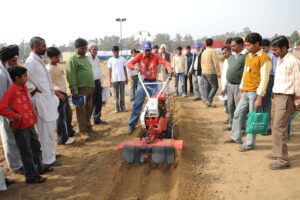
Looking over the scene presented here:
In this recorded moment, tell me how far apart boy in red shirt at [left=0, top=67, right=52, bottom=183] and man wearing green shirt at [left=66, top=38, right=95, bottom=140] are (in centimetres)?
185

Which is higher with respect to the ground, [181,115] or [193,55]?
[193,55]

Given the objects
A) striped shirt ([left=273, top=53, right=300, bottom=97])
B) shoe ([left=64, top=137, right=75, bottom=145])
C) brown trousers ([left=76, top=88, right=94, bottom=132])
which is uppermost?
striped shirt ([left=273, top=53, right=300, bottom=97])

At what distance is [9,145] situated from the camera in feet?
15.3

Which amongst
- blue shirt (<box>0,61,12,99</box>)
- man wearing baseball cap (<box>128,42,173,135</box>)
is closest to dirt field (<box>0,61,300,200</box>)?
man wearing baseball cap (<box>128,42,173,135</box>)

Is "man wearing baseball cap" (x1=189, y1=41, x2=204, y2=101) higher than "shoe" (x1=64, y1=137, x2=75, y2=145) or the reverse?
higher

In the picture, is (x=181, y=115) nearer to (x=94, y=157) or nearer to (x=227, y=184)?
(x=94, y=157)

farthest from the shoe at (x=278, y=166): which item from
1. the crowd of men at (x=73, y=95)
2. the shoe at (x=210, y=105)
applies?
the shoe at (x=210, y=105)

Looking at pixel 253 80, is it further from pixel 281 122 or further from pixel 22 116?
pixel 22 116

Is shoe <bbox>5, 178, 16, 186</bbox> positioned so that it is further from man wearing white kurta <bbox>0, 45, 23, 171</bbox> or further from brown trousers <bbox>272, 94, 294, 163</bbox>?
brown trousers <bbox>272, 94, 294, 163</bbox>

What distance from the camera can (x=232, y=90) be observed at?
629cm

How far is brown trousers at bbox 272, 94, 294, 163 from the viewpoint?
4.59m

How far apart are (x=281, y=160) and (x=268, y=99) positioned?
2004 millimetres

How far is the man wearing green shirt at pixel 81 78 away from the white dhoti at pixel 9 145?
1845 millimetres

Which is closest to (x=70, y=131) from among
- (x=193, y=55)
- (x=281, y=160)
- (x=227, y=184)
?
(x=227, y=184)
